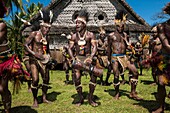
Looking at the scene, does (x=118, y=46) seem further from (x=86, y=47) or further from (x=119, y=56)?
(x=86, y=47)

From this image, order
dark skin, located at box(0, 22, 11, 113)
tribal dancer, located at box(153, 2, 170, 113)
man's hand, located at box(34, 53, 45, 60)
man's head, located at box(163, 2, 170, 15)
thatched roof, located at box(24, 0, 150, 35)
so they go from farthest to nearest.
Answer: thatched roof, located at box(24, 0, 150, 35) → man's hand, located at box(34, 53, 45, 60) → man's head, located at box(163, 2, 170, 15) → tribal dancer, located at box(153, 2, 170, 113) → dark skin, located at box(0, 22, 11, 113)

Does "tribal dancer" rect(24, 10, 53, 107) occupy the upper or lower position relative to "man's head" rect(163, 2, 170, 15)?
lower

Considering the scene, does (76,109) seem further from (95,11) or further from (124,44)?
(95,11)

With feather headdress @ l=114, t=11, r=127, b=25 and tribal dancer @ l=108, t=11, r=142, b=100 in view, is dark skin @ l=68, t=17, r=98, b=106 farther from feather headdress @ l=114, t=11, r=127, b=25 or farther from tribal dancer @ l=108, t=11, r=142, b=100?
feather headdress @ l=114, t=11, r=127, b=25

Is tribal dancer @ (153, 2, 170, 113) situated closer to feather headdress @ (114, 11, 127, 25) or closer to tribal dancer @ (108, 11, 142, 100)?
tribal dancer @ (108, 11, 142, 100)

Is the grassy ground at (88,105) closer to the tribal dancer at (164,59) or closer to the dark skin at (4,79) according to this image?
the tribal dancer at (164,59)

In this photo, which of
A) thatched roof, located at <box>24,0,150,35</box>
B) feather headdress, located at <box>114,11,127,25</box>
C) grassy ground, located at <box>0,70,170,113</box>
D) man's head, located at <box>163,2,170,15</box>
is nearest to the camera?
man's head, located at <box>163,2,170,15</box>

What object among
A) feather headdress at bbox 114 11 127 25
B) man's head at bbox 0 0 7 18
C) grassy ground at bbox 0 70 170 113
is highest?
feather headdress at bbox 114 11 127 25

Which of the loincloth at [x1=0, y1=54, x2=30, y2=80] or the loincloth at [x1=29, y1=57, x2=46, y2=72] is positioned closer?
the loincloth at [x1=0, y1=54, x2=30, y2=80]

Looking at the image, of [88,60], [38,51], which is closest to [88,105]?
[88,60]

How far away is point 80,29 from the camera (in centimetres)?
646

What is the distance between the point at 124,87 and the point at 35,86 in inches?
159

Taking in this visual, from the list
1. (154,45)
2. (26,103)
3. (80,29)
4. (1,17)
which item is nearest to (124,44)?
(154,45)

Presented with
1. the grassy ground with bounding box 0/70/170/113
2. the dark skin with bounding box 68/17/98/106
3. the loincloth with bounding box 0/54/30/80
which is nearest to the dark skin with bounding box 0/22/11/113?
the loincloth with bounding box 0/54/30/80
